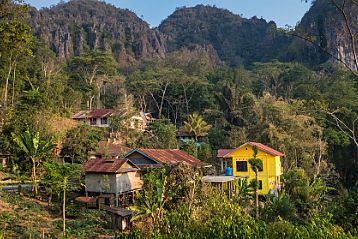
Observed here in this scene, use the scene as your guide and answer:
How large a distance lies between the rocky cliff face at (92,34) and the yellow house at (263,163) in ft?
181

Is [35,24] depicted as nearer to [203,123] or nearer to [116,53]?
[116,53]

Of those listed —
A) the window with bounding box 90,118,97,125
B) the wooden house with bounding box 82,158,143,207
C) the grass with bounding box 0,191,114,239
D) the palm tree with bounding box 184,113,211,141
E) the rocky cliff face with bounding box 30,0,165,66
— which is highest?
the rocky cliff face with bounding box 30,0,165,66

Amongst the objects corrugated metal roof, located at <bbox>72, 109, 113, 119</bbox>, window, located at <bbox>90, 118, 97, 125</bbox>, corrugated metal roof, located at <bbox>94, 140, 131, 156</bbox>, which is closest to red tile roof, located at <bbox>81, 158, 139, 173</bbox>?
corrugated metal roof, located at <bbox>94, 140, 131, 156</bbox>

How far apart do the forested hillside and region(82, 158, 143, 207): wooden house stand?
Answer: 4.82 ft

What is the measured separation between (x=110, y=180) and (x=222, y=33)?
10105cm

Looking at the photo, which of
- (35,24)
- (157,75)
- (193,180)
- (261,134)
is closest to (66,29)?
(35,24)

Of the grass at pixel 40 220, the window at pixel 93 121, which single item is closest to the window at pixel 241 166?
the grass at pixel 40 220

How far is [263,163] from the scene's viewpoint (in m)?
28.3

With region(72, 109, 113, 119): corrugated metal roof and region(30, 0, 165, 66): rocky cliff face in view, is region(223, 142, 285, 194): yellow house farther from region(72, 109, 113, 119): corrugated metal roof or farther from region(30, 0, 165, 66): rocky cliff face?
region(30, 0, 165, 66): rocky cliff face

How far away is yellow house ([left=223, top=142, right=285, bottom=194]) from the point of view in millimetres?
28250

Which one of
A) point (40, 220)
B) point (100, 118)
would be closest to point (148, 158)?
point (40, 220)

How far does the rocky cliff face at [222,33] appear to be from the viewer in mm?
97812

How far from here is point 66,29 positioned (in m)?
90.0

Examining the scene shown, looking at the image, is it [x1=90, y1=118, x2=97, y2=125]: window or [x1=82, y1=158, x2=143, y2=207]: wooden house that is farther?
[x1=90, y1=118, x2=97, y2=125]: window
